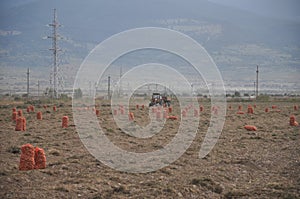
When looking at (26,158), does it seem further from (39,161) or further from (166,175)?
(166,175)

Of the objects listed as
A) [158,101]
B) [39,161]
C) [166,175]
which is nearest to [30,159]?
[39,161]

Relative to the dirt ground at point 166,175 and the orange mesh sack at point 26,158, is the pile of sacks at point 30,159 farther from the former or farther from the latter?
the dirt ground at point 166,175

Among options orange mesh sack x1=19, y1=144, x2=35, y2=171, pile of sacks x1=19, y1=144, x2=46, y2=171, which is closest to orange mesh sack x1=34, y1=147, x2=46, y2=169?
pile of sacks x1=19, y1=144, x2=46, y2=171

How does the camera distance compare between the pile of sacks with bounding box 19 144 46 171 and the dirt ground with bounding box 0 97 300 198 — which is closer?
the dirt ground with bounding box 0 97 300 198

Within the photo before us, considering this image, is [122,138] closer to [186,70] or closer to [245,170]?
[245,170]

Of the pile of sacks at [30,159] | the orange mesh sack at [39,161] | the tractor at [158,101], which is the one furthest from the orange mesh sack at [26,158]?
the tractor at [158,101]

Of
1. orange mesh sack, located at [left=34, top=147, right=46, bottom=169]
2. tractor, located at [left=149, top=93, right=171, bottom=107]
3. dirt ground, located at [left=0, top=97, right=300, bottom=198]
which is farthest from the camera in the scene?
tractor, located at [left=149, top=93, right=171, bottom=107]

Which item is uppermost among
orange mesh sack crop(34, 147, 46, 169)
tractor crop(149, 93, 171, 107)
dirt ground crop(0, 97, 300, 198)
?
tractor crop(149, 93, 171, 107)

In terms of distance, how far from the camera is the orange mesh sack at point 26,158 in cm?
974

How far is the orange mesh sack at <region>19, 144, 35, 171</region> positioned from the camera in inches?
383

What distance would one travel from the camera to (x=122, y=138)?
628 inches

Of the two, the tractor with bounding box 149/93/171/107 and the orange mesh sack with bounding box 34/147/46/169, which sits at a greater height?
the tractor with bounding box 149/93/171/107

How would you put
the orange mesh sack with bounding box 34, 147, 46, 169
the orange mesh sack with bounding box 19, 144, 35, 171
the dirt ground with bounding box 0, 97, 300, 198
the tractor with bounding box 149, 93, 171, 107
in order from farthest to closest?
the tractor with bounding box 149, 93, 171, 107, the orange mesh sack with bounding box 34, 147, 46, 169, the orange mesh sack with bounding box 19, 144, 35, 171, the dirt ground with bounding box 0, 97, 300, 198

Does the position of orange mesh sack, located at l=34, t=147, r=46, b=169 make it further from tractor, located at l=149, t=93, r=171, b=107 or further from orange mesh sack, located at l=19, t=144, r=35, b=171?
tractor, located at l=149, t=93, r=171, b=107
